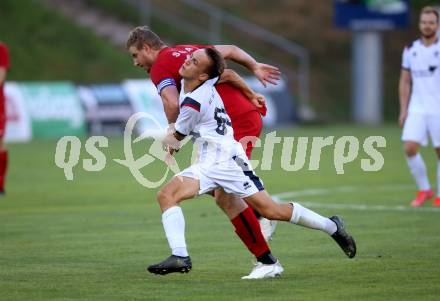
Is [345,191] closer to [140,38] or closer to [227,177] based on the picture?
[140,38]

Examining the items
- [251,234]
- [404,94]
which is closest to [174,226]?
[251,234]

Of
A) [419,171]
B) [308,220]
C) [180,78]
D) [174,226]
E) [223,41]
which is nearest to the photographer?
[174,226]

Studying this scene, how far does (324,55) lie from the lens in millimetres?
A: 40219

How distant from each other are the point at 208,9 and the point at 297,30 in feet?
14.1

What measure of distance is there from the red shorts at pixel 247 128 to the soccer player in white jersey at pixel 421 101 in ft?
15.5

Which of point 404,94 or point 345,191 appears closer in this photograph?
point 404,94

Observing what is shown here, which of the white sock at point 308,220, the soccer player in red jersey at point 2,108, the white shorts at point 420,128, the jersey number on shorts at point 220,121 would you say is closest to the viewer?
the jersey number on shorts at point 220,121

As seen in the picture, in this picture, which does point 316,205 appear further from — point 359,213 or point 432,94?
point 432,94

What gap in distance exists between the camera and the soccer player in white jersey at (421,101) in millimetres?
14250

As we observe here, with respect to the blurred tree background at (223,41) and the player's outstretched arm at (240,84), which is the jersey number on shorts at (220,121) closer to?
the player's outstretched arm at (240,84)

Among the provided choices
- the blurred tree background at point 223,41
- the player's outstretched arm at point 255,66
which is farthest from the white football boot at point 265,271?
the blurred tree background at point 223,41

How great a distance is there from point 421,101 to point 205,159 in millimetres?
6514

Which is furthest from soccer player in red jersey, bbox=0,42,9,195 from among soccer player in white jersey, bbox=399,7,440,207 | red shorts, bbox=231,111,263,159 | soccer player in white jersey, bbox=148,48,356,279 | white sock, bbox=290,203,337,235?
white sock, bbox=290,203,337,235

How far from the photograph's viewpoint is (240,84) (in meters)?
9.67
